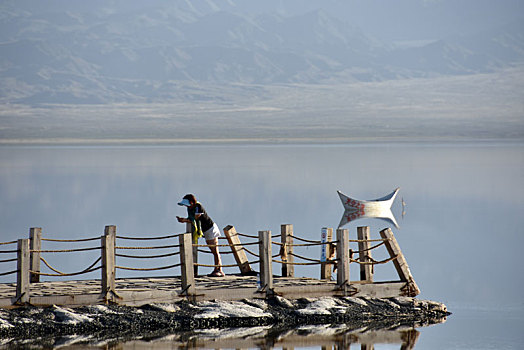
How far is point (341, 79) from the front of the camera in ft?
490

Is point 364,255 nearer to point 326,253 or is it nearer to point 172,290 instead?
point 326,253

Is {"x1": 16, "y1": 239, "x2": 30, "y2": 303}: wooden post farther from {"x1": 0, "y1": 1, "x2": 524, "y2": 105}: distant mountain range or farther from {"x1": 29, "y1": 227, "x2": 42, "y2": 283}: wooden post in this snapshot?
{"x1": 0, "y1": 1, "x2": 524, "y2": 105}: distant mountain range

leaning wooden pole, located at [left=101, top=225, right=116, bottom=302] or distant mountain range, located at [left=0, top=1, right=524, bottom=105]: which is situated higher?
distant mountain range, located at [left=0, top=1, right=524, bottom=105]

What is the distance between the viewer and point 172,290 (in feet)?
34.7

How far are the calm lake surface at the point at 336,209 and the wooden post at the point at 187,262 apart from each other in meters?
2.23

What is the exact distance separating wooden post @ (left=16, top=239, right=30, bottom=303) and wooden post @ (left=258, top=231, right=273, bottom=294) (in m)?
2.53

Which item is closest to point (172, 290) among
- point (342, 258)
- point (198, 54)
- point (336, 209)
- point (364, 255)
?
point (342, 258)

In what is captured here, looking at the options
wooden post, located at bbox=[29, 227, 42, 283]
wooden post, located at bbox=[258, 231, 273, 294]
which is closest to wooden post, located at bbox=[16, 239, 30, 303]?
wooden post, located at bbox=[29, 227, 42, 283]

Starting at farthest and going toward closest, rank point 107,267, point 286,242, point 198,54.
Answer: point 198,54
point 286,242
point 107,267

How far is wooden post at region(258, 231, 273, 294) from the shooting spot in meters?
10.8

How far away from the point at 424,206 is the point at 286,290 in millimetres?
18449

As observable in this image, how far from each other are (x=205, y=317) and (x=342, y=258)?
68.4 inches

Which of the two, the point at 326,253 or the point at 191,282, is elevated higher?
the point at 326,253

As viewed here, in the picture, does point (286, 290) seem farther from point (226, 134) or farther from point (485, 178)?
point (226, 134)
